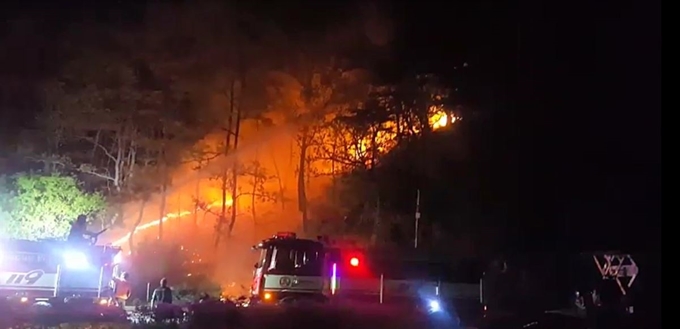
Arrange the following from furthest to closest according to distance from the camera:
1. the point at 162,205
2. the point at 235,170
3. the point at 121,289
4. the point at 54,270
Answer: the point at 235,170 → the point at 162,205 → the point at 121,289 → the point at 54,270

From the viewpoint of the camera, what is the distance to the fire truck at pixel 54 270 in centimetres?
1501

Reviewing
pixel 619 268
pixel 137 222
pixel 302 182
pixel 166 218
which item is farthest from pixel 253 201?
pixel 619 268

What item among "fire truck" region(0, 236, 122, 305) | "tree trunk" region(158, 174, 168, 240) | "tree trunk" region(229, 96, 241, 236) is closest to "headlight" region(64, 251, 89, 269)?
"fire truck" region(0, 236, 122, 305)

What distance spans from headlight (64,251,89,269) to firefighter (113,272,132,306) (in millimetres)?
889

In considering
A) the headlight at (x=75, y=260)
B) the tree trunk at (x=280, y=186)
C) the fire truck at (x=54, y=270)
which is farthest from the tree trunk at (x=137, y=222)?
the headlight at (x=75, y=260)

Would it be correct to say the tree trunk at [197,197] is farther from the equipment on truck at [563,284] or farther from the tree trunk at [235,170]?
the equipment on truck at [563,284]

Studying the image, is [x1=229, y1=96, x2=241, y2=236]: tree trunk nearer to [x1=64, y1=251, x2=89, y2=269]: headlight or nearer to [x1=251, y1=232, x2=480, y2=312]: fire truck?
[x1=64, y1=251, x2=89, y2=269]: headlight

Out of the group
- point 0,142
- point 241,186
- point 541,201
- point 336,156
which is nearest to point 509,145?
point 541,201

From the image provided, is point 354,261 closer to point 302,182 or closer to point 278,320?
point 278,320

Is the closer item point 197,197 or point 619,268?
point 619,268

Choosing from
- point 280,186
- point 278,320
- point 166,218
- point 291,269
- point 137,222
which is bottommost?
point 278,320

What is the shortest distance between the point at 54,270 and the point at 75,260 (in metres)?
0.50

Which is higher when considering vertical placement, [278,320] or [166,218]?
[166,218]

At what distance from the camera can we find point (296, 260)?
14.7 meters
